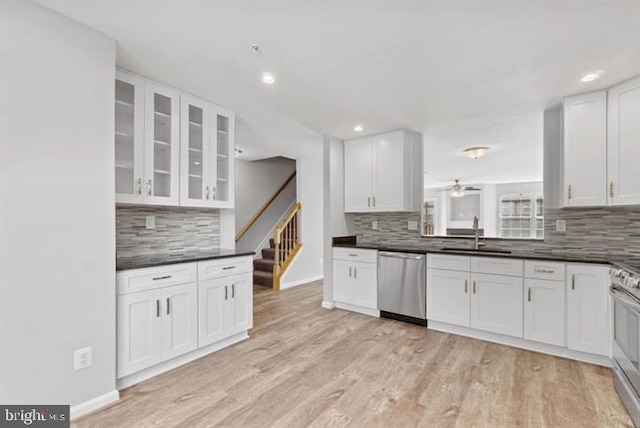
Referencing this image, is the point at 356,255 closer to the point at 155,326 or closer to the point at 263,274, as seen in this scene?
the point at 263,274

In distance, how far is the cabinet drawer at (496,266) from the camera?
302 cm

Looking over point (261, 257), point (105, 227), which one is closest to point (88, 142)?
point (105, 227)

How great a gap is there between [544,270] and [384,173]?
2.12 meters

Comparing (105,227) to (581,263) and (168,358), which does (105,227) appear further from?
(581,263)

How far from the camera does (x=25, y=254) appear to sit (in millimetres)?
1698

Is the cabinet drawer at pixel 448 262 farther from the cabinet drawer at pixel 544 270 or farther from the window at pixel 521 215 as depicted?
the window at pixel 521 215

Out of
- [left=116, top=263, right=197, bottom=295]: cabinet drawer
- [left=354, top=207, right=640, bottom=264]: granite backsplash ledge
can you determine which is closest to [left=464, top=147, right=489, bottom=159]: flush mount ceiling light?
[left=354, top=207, right=640, bottom=264]: granite backsplash ledge

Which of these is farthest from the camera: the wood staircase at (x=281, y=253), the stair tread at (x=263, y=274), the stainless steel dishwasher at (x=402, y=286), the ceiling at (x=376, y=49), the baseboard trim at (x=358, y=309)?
the stair tread at (x=263, y=274)

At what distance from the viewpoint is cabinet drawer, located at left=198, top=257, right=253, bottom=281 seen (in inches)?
108

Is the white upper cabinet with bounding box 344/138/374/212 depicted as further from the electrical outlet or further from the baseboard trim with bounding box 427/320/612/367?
the electrical outlet

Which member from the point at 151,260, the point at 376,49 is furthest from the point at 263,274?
the point at 376,49

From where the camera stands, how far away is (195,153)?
307 centimetres

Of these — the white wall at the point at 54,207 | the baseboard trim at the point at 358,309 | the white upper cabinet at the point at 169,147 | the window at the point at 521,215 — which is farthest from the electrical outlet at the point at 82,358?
the window at the point at 521,215

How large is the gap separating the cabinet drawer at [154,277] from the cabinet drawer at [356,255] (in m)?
2.16
